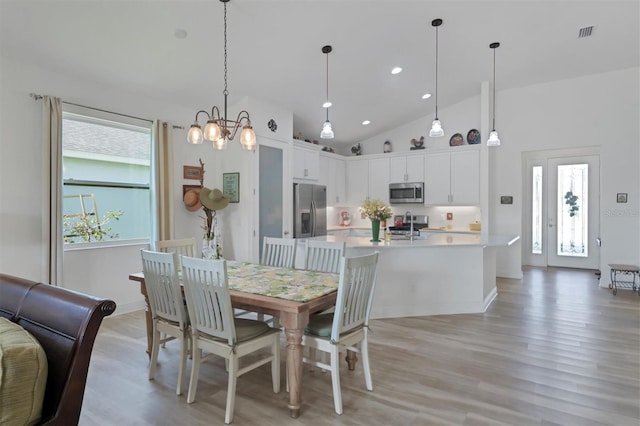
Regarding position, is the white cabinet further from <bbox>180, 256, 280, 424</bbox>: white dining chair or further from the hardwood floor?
<bbox>180, 256, 280, 424</bbox>: white dining chair

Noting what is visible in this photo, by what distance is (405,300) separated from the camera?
13.8 ft

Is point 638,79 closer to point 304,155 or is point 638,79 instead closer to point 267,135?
point 304,155

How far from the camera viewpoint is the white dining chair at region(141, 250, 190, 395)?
2.44 m

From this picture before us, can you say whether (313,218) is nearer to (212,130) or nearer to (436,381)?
(212,130)

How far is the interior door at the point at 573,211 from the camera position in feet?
22.4

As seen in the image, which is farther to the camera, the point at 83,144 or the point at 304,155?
the point at 304,155

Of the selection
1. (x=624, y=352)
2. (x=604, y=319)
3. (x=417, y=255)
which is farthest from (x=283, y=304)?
(x=604, y=319)

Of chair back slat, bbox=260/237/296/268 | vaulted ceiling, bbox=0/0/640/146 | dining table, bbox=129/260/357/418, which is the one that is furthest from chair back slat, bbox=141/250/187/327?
vaulted ceiling, bbox=0/0/640/146

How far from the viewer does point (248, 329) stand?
2396 mm

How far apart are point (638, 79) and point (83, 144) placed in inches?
307

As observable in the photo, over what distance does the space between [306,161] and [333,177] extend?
3.67 feet

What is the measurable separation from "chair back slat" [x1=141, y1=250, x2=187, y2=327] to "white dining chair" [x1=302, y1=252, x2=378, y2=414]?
936 millimetres

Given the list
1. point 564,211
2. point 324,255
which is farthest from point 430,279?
point 564,211

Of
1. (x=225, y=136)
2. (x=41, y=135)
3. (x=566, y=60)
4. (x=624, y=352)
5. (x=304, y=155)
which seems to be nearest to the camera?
(x=225, y=136)
